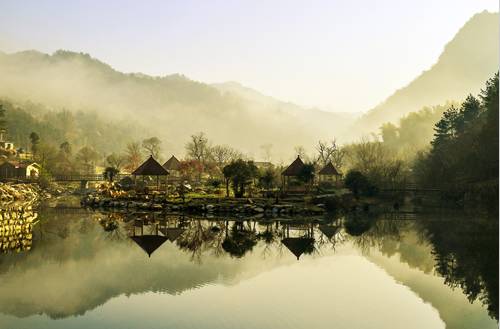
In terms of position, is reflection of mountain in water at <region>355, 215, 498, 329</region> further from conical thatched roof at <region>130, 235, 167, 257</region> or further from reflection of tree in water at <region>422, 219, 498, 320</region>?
conical thatched roof at <region>130, 235, 167, 257</region>

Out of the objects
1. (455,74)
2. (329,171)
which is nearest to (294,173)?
(329,171)

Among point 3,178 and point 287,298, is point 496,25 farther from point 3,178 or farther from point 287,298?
point 287,298

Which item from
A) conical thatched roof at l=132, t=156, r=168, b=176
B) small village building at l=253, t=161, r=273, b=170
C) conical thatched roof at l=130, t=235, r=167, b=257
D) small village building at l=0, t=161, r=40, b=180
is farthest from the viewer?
small village building at l=0, t=161, r=40, b=180

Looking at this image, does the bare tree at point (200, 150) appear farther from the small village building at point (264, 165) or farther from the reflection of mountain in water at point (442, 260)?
the reflection of mountain in water at point (442, 260)

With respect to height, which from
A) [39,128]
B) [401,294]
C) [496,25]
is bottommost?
[401,294]

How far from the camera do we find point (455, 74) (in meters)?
166

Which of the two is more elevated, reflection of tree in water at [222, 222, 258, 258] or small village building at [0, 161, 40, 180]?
small village building at [0, 161, 40, 180]

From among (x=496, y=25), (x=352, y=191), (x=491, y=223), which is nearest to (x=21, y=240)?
(x=491, y=223)

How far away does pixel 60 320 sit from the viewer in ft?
41.1

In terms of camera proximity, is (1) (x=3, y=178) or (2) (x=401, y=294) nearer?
(2) (x=401, y=294)

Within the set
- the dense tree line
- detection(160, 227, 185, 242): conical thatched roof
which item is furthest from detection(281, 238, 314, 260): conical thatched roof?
the dense tree line

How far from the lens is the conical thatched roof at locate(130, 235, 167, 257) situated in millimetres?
22273

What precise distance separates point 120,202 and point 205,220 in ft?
44.2

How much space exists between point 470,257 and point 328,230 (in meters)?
10.5
